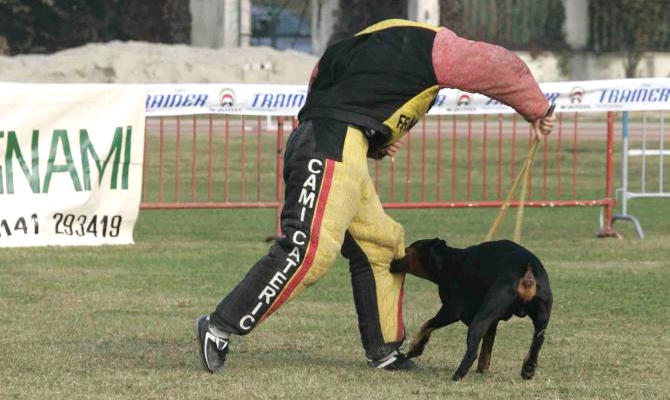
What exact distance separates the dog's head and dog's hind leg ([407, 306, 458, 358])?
0.17m

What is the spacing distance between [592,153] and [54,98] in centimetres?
1228

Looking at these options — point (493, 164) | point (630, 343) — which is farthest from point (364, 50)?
point (493, 164)

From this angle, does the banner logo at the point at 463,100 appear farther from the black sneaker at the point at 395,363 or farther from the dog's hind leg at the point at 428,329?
the black sneaker at the point at 395,363

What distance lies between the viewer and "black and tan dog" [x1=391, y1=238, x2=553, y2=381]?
21.7 ft

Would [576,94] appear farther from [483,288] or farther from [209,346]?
[209,346]

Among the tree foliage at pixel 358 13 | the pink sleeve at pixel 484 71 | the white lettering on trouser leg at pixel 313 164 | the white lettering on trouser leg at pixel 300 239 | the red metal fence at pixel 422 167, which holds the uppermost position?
the pink sleeve at pixel 484 71

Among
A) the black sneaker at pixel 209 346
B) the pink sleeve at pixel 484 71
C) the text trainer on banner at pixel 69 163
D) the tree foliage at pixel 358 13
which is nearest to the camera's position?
the pink sleeve at pixel 484 71

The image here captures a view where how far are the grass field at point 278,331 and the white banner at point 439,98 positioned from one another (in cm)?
108

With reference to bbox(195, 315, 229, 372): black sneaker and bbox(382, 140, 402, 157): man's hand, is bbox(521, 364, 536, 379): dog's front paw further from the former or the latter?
bbox(195, 315, 229, 372): black sneaker

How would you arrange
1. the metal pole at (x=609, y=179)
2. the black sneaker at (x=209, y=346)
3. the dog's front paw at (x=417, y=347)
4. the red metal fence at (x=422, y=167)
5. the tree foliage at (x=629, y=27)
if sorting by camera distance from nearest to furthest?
the black sneaker at (x=209, y=346), the dog's front paw at (x=417, y=347), the metal pole at (x=609, y=179), the red metal fence at (x=422, y=167), the tree foliage at (x=629, y=27)

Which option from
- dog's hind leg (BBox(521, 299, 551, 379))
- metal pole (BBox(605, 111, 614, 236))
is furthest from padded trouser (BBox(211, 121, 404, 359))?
metal pole (BBox(605, 111, 614, 236))

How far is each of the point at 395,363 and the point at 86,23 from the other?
35676 mm

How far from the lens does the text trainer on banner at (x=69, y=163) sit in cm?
1212

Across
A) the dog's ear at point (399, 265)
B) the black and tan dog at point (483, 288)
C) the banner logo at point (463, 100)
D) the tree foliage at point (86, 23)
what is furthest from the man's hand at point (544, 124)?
the tree foliage at point (86, 23)
